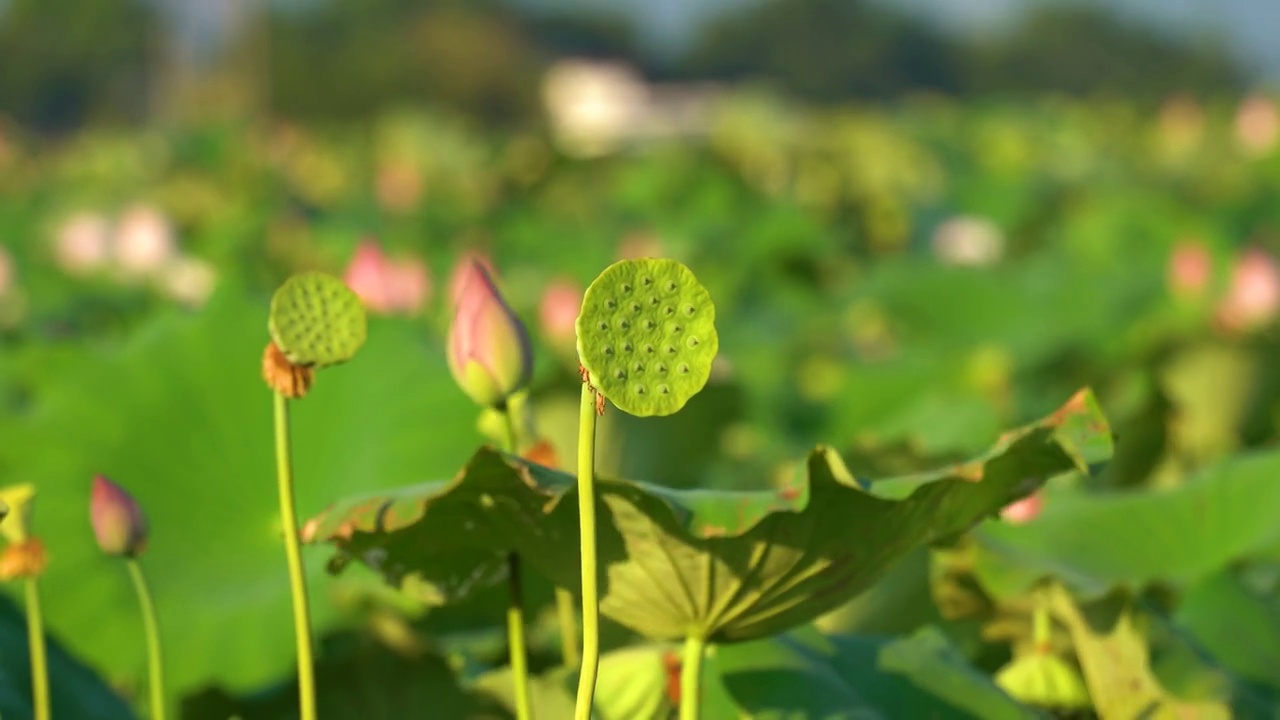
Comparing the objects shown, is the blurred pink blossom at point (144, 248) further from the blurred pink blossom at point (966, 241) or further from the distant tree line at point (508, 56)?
the distant tree line at point (508, 56)

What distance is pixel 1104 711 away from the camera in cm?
132

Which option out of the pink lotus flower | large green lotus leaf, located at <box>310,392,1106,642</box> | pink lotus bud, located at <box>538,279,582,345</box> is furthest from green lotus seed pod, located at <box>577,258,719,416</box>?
pink lotus bud, located at <box>538,279,582,345</box>

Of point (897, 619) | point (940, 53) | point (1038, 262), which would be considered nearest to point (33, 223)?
point (1038, 262)

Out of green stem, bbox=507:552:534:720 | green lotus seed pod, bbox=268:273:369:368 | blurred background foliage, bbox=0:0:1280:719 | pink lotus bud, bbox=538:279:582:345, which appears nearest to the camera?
green lotus seed pod, bbox=268:273:369:368

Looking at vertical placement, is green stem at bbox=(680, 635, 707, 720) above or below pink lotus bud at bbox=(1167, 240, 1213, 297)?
above

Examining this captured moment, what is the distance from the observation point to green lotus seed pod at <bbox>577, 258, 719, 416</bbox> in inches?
31.6

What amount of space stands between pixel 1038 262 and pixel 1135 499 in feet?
8.29

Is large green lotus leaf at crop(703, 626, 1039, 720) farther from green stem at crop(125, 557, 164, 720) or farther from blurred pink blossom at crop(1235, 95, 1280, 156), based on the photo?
blurred pink blossom at crop(1235, 95, 1280, 156)

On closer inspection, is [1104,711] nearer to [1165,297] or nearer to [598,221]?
[1165,297]

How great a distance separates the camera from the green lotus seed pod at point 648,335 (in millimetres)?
802

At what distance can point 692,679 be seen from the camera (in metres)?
1.04

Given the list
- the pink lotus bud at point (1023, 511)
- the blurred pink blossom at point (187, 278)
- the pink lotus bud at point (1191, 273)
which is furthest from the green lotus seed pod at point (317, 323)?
the pink lotus bud at point (1191, 273)

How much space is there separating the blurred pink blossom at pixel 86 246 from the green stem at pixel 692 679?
3.55 meters

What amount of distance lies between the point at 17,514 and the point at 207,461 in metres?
0.60
